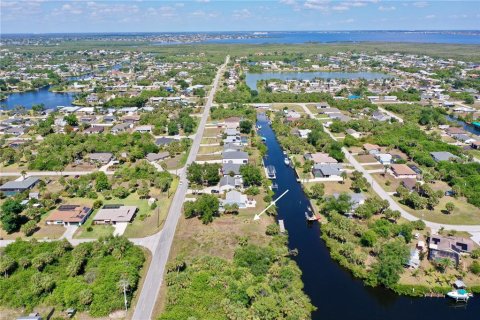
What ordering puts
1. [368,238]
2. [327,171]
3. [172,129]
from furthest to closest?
[172,129] < [327,171] < [368,238]

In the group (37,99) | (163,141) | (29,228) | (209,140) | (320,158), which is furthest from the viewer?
(37,99)

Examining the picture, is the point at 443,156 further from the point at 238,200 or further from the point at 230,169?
the point at 238,200

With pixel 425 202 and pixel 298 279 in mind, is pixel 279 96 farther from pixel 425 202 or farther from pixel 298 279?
pixel 298 279

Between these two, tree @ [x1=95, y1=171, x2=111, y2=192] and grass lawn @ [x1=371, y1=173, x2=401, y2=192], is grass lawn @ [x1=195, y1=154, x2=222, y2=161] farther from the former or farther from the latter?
grass lawn @ [x1=371, y1=173, x2=401, y2=192]

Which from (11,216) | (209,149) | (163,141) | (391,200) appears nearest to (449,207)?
(391,200)

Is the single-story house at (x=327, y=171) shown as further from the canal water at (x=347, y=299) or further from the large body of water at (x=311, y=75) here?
the large body of water at (x=311, y=75)

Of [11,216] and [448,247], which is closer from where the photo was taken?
[448,247]
